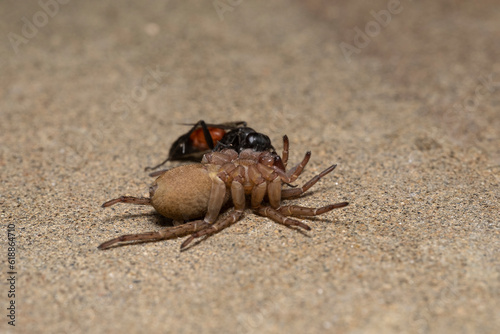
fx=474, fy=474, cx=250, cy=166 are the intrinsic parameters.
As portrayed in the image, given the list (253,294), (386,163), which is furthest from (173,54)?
(253,294)

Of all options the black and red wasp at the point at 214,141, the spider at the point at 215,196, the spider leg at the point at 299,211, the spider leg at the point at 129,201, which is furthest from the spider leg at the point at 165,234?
the black and red wasp at the point at 214,141

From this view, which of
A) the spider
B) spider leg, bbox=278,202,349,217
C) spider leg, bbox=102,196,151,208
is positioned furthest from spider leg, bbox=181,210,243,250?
spider leg, bbox=102,196,151,208

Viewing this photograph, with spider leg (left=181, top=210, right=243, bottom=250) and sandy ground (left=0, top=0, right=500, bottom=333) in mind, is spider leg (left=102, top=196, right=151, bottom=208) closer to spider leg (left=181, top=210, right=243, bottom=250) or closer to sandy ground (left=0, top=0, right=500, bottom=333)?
sandy ground (left=0, top=0, right=500, bottom=333)

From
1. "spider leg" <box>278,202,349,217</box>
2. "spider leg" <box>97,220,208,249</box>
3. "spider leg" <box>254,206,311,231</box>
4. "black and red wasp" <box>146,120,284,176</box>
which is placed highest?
"black and red wasp" <box>146,120,284,176</box>

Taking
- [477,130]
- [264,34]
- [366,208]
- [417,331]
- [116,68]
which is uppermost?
[264,34]

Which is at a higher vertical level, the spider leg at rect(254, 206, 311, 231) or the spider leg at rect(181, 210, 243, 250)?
the spider leg at rect(254, 206, 311, 231)

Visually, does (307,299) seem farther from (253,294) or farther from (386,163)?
(386,163)

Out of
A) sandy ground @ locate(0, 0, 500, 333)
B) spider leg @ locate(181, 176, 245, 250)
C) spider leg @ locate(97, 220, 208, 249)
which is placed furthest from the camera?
spider leg @ locate(181, 176, 245, 250)
